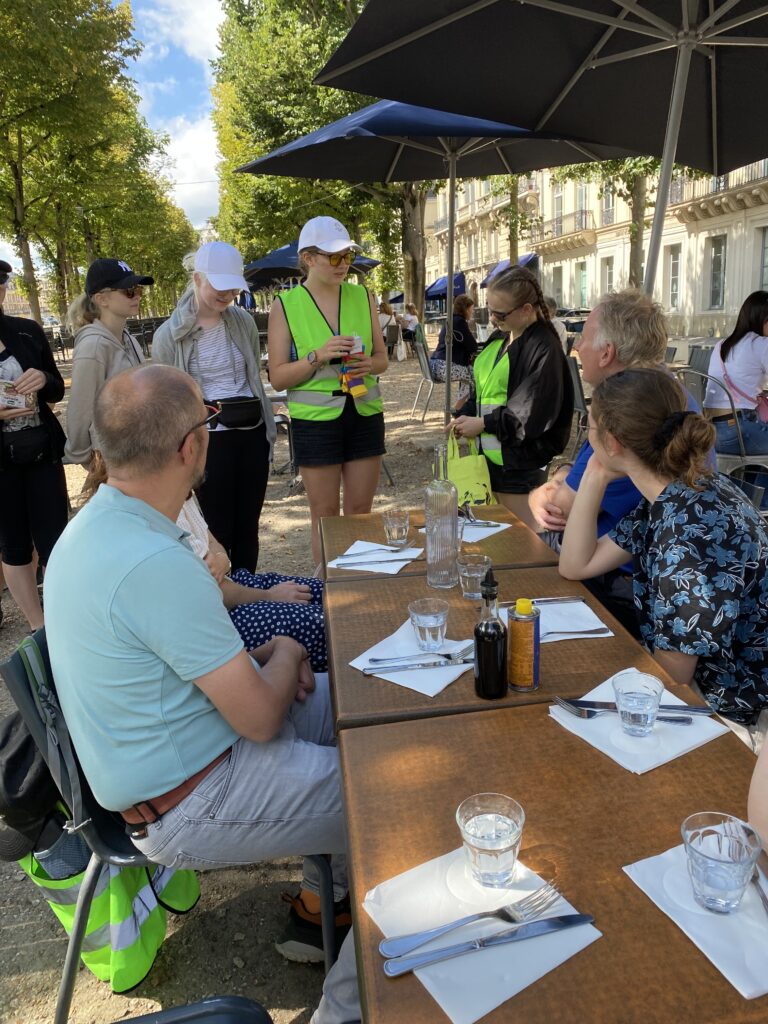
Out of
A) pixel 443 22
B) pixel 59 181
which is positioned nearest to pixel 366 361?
pixel 443 22

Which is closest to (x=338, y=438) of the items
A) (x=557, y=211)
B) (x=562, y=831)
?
(x=562, y=831)

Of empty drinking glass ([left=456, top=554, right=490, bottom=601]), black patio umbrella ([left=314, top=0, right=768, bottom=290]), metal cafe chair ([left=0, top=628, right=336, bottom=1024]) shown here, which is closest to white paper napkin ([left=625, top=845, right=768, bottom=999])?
metal cafe chair ([left=0, top=628, right=336, bottom=1024])

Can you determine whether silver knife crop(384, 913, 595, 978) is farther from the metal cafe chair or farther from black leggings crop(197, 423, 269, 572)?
black leggings crop(197, 423, 269, 572)

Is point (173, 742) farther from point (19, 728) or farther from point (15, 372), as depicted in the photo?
point (15, 372)

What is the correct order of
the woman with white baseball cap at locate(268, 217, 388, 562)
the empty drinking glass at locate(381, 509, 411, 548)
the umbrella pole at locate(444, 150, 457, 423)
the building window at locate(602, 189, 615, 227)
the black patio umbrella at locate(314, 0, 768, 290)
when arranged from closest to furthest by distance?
1. the empty drinking glass at locate(381, 509, 411, 548)
2. the black patio umbrella at locate(314, 0, 768, 290)
3. the woman with white baseball cap at locate(268, 217, 388, 562)
4. the umbrella pole at locate(444, 150, 457, 423)
5. the building window at locate(602, 189, 615, 227)

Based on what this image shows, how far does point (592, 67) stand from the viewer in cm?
392

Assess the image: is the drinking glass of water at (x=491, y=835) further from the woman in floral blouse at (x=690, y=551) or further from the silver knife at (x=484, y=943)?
the woman in floral blouse at (x=690, y=551)

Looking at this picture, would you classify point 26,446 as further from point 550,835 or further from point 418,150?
point 418,150

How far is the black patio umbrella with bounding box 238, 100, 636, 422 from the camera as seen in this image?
455 centimetres

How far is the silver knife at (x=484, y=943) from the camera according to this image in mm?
957

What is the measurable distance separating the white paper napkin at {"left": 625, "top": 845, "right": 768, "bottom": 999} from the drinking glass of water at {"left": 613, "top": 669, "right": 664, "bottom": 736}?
310mm

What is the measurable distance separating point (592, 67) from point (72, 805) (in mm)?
4252

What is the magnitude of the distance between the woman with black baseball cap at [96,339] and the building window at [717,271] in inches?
988

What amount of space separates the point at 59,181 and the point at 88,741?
1970 centimetres
